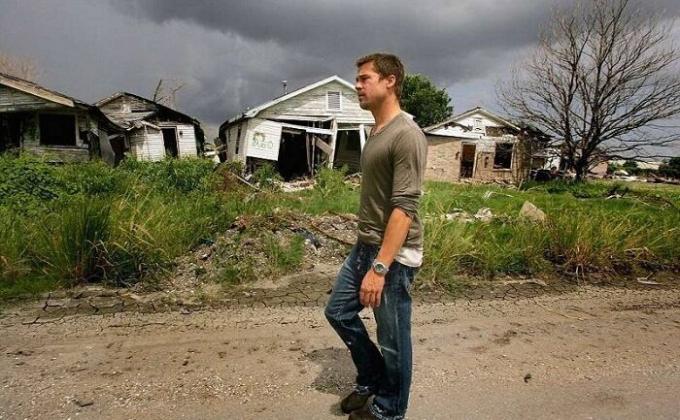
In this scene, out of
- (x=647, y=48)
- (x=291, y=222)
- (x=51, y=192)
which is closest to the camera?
(x=291, y=222)

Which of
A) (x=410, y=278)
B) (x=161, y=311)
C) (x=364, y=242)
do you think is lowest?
(x=161, y=311)

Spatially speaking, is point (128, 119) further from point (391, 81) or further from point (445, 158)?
point (391, 81)

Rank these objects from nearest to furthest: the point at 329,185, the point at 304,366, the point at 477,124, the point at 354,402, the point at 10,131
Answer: the point at 354,402 → the point at 304,366 → the point at 329,185 → the point at 10,131 → the point at 477,124

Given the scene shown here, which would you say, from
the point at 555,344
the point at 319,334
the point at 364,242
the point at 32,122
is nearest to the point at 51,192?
the point at 319,334

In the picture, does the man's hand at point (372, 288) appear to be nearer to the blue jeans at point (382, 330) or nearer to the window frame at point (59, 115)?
the blue jeans at point (382, 330)

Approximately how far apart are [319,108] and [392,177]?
2009 centimetres

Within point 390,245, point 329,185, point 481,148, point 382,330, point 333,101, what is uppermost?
point 333,101

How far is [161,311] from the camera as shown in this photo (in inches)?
153

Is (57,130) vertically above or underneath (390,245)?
above

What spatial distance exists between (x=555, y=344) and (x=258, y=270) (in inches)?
122

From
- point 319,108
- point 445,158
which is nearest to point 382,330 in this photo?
point 319,108

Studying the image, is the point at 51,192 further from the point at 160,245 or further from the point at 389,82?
the point at 389,82

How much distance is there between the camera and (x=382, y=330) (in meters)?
2.15

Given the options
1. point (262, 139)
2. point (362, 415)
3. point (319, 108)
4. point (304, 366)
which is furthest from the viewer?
point (319, 108)
